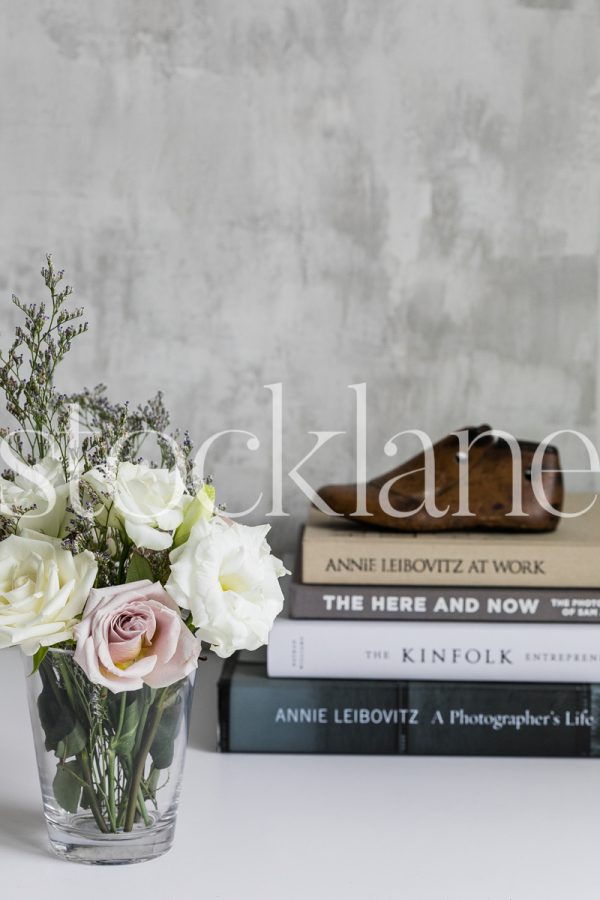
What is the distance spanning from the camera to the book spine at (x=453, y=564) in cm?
91

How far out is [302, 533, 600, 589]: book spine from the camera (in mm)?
908

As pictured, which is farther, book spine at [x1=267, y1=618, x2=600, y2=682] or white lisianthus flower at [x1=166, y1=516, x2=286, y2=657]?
book spine at [x1=267, y1=618, x2=600, y2=682]

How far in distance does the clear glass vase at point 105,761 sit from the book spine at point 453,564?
245 mm

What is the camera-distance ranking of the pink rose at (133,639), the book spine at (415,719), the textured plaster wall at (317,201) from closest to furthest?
1. the pink rose at (133,639)
2. the book spine at (415,719)
3. the textured plaster wall at (317,201)

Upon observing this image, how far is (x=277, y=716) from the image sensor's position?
89 centimetres

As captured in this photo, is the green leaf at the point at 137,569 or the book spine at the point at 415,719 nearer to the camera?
the green leaf at the point at 137,569

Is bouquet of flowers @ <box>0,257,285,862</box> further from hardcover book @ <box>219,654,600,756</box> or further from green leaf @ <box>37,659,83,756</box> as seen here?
hardcover book @ <box>219,654,600,756</box>

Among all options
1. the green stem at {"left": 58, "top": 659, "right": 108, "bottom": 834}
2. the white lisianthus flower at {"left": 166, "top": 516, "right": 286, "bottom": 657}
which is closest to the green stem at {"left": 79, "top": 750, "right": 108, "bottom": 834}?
the green stem at {"left": 58, "top": 659, "right": 108, "bottom": 834}

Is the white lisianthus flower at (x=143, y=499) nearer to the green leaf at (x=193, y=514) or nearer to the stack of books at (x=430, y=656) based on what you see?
the green leaf at (x=193, y=514)

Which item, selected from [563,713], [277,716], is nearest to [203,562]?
[277,716]

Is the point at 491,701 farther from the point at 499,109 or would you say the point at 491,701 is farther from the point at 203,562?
the point at 499,109

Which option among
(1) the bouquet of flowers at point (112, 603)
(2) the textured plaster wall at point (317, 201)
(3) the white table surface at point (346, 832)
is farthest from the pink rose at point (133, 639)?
(2) the textured plaster wall at point (317, 201)

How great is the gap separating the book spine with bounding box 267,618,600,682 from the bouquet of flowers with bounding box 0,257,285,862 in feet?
0.71

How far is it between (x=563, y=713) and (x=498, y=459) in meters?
0.24
